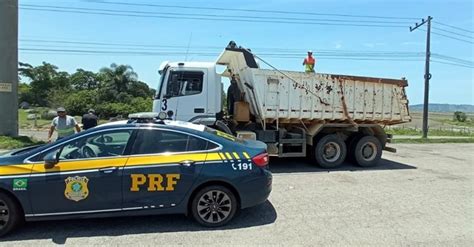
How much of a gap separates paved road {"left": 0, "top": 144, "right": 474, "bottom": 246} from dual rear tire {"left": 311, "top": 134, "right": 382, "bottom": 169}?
6.16 ft

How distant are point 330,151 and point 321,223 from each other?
16.9 feet

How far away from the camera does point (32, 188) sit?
4461 millimetres

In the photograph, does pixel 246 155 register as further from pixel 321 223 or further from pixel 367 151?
pixel 367 151

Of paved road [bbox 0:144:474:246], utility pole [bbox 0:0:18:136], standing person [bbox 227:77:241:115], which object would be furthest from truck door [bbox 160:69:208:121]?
utility pole [bbox 0:0:18:136]

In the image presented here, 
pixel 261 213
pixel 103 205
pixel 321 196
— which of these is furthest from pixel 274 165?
pixel 103 205

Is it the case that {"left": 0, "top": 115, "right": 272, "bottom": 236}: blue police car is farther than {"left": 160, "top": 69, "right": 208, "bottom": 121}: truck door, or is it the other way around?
{"left": 160, "top": 69, "right": 208, "bottom": 121}: truck door

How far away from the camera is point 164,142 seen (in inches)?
193

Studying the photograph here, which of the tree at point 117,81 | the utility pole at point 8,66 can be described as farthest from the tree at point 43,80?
the utility pole at point 8,66

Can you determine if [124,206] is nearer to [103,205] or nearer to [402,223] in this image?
[103,205]

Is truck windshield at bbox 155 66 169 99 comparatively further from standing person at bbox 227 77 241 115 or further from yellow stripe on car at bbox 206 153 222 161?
yellow stripe on car at bbox 206 153 222 161

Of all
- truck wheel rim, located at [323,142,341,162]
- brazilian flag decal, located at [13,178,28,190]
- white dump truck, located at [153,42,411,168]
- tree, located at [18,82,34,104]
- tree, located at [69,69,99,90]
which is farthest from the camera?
tree, located at [69,69,99,90]

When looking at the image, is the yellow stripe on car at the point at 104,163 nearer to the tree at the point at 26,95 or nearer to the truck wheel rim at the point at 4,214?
the truck wheel rim at the point at 4,214

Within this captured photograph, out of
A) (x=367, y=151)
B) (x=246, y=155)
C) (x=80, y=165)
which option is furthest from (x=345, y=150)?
(x=80, y=165)

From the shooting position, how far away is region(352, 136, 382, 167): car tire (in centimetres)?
1026
